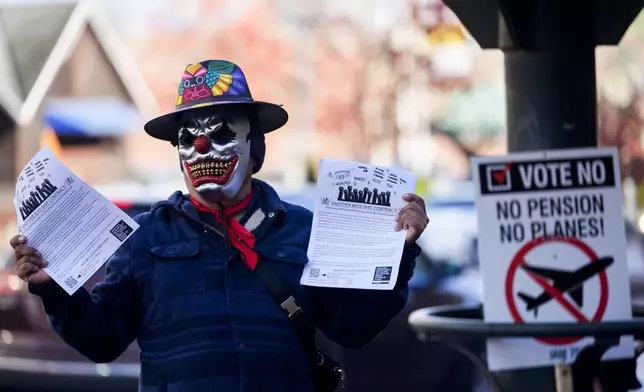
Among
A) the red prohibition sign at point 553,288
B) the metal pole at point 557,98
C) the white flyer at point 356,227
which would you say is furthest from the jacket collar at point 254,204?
the metal pole at point 557,98

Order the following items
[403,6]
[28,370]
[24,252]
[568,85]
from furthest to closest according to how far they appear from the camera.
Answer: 1. [403,6]
2. [28,370]
3. [568,85]
4. [24,252]

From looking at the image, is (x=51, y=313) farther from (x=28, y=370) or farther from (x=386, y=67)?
(x=386, y=67)

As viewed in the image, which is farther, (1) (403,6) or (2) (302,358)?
(1) (403,6)

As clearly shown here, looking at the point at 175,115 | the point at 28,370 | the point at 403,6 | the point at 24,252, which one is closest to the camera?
the point at 24,252

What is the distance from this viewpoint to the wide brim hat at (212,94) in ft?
14.3

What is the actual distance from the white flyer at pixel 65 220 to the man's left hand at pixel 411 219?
2.37 ft

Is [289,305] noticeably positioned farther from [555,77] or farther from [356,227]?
[555,77]

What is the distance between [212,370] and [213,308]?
165 mm

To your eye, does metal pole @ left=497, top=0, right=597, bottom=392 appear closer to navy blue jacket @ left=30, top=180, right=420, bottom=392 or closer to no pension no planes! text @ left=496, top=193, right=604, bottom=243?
no pension no planes! text @ left=496, top=193, right=604, bottom=243

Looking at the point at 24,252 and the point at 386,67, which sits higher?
the point at 386,67

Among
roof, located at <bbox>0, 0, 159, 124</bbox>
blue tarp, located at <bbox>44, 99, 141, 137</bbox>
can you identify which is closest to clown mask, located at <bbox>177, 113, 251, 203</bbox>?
roof, located at <bbox>0, 0, 159, 124</bbox>

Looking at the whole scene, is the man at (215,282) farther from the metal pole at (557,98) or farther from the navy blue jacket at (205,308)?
the metal pole at (557,98)

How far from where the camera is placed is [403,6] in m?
44.7

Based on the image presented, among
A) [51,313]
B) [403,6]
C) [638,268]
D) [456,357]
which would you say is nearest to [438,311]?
[51,313]
